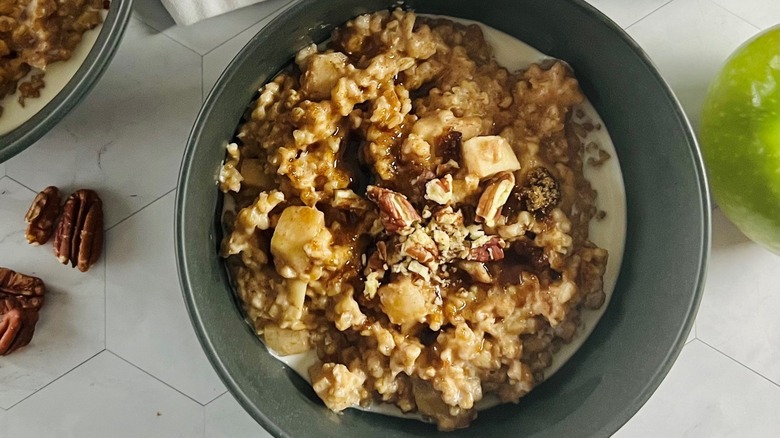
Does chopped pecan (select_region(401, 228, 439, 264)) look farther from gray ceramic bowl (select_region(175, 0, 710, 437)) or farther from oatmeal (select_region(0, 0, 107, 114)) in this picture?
oatmeal (select_region(0, 0, 107, 114))

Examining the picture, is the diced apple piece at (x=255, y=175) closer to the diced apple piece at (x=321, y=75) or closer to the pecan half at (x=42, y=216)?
the diced apple piece at (x=321, y=75)

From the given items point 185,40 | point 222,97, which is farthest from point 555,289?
point 185,40

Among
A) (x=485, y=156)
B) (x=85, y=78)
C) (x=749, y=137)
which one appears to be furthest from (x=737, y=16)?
(x=85, y=78)

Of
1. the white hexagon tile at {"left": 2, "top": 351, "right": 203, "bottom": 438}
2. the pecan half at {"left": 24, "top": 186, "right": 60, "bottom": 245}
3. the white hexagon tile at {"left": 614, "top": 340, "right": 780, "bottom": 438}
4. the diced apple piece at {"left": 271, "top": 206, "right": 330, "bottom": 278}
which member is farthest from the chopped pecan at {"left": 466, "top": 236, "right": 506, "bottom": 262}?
the pecan half at {"left": 24, "top": 186, "right": 60, "bottom": 245}

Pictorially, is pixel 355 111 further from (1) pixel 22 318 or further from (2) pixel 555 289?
(1) pixel 22 318

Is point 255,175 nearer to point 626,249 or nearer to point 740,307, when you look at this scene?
point 626,249

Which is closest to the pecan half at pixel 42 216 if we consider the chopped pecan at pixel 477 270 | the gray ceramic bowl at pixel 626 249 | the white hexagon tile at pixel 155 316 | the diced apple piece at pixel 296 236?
the white hexagon tile at pixel 155 316
